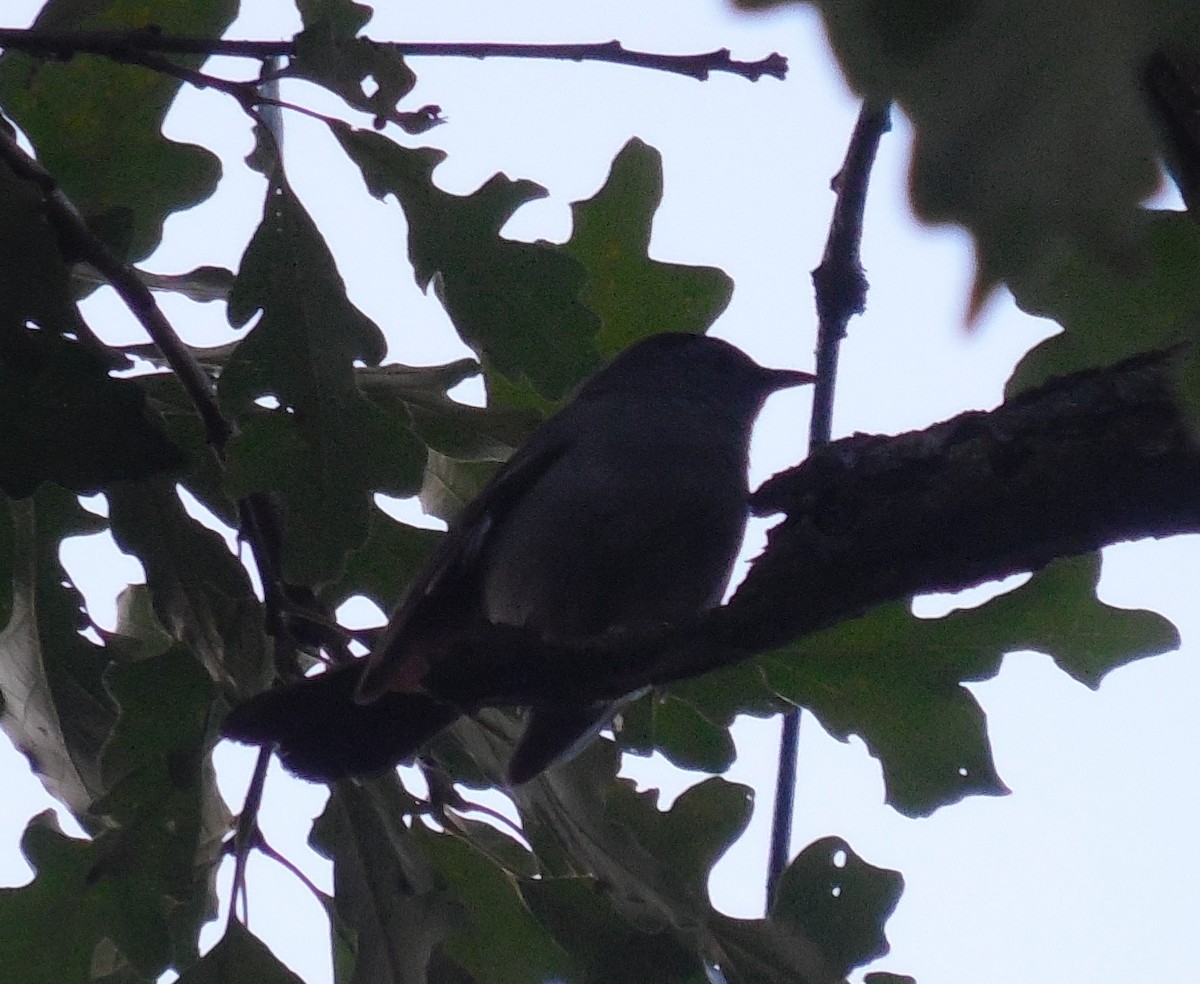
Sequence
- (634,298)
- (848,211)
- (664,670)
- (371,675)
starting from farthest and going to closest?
(634,298)
(371,675)
(848,211)
(664,670)

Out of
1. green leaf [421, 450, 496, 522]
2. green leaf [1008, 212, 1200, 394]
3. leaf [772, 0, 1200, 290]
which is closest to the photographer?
leaf [772, 0, 1200, 290]

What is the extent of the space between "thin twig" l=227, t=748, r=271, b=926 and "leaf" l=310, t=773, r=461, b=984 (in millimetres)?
195

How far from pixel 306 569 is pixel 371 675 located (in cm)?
28

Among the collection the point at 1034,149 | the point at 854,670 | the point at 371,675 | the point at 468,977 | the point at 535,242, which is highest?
the point at 535,242

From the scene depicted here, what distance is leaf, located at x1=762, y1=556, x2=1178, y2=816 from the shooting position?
357cm

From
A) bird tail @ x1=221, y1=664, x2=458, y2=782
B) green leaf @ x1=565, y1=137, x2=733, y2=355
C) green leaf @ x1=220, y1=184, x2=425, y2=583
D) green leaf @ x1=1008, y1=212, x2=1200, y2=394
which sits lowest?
green leaf @ x1=1008, y1=212, x2=1200, y2=394

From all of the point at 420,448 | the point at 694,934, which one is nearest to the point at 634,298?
the point at 420,448

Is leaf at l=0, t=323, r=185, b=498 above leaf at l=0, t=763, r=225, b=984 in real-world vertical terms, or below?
above

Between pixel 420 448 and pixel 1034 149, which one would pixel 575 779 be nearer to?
pixel 420 448

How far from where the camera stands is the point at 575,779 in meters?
3.62

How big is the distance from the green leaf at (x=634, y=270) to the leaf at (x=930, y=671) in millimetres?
1122

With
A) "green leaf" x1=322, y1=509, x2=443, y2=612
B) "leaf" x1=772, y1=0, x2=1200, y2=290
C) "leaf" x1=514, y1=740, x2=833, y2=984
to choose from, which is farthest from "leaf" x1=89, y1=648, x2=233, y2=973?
"leaf" x1=772, y1=0, x2=1200, y2=290

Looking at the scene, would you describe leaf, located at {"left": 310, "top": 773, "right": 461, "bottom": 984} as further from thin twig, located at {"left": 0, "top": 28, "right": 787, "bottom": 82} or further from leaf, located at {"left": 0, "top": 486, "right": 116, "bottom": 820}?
thin twig, located at {"left": 0, "top": 28, "right": 787, "bottom": 82}

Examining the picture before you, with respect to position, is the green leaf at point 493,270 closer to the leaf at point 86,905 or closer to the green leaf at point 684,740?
the green leaf at point 684,740
